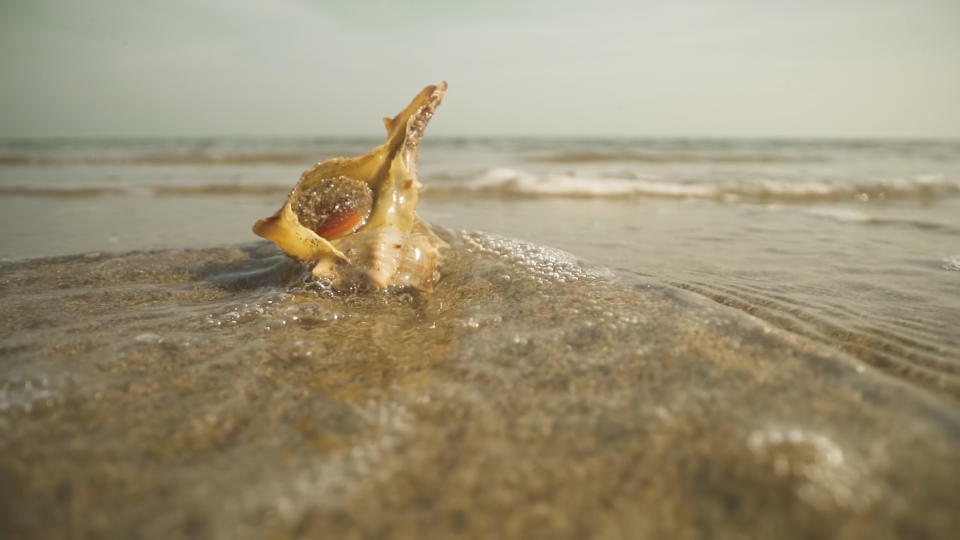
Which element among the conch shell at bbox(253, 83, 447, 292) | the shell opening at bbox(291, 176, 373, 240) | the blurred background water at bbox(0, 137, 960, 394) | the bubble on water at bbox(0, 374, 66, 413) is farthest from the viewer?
the shell opening at bbox(291, 176, 373, 240)

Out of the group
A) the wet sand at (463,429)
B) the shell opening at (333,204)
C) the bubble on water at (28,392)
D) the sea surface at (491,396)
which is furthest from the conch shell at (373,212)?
the bubble on water at (28,392)

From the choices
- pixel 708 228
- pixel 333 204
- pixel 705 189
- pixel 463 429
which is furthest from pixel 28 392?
pixel 705 189

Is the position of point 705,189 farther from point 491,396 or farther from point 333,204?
point 491,396

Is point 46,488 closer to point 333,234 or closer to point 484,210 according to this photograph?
point 333,234

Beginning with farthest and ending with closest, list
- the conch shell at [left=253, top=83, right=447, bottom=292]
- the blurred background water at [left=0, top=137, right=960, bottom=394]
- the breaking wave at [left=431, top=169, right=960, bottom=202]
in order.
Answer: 1. the breaking wave at [left=431, top=169, right=960, bottom=202]
2. the conch shell at [left=253, top=83, right=447, bottom=292]
3. the blurred background water at [left=0, top=137, right=960, bottom=394]

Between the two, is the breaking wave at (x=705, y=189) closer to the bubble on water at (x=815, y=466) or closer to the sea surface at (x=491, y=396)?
the sea surface at (x=491, y=396)

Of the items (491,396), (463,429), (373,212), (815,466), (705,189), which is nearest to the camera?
(815,466)

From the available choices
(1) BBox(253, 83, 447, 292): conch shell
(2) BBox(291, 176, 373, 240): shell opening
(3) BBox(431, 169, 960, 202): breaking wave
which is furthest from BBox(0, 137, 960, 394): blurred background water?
(2) BBox(291, 176, 373, 240): shell opening

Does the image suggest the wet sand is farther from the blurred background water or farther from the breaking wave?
the breaking wave
